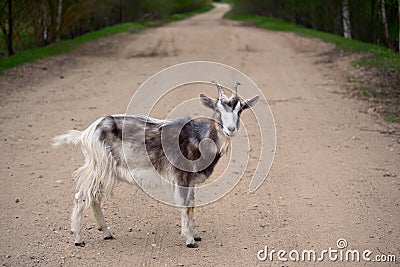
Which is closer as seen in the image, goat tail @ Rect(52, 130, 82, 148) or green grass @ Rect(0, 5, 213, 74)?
goat tail @ Rect(52, 130, 82, 148)

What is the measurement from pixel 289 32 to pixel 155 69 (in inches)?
505

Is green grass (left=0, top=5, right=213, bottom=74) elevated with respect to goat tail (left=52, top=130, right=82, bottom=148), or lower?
lower

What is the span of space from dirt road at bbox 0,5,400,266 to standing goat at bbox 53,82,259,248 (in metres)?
0.44

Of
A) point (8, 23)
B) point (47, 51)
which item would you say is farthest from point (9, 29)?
point (47, 51)

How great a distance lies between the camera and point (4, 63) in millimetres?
17312

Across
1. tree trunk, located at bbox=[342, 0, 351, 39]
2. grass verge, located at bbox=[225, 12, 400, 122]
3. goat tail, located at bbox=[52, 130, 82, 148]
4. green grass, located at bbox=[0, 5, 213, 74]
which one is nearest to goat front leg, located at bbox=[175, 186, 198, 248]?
goat tail, located at bbox=[52, 130, 82, 148]

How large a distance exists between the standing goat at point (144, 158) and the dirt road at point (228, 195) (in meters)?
0.44

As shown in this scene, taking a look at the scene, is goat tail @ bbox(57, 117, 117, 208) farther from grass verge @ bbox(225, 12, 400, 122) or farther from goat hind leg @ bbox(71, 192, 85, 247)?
grass verge @ bbox(225, 12, 400, 122)

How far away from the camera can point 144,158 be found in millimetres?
6059

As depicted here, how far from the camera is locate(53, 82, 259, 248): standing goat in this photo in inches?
237

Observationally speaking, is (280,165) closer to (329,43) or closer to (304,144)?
(304,144)

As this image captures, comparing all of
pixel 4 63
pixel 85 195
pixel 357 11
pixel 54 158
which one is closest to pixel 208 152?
pixel 85 195

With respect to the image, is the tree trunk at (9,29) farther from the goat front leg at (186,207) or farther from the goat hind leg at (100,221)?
the goat front leg at (186,207)

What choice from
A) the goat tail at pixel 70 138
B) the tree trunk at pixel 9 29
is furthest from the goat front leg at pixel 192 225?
the tree trunk at pixel 9 29
